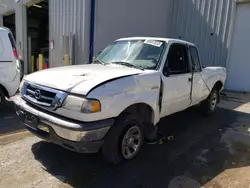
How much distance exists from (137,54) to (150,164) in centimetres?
185

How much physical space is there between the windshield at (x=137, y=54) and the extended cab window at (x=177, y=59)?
24cm

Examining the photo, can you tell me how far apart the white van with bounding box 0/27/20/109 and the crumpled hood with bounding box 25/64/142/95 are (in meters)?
2.26

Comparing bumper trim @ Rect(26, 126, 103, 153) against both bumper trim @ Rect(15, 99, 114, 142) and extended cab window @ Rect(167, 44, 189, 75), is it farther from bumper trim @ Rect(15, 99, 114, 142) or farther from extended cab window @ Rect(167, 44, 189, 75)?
extended cab window @ Rect(167, 44, 189, 75)

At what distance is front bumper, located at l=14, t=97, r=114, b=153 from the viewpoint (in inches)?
111

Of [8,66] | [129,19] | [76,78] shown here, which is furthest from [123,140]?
[129,19]

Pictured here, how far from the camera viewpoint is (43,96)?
3.21m

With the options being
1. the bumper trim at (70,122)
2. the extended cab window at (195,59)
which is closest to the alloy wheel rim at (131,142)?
the bumper trim at (70,122)

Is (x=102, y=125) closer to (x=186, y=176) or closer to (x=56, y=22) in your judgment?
(x=186, y=176)

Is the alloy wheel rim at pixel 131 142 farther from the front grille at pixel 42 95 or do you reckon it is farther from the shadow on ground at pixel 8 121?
the shadow on ground at pixel 8 121

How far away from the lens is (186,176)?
3291 millimetres

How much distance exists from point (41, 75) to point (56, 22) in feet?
24.3

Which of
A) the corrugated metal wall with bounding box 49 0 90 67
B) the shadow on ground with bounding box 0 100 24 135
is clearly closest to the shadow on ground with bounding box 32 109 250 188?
the shadow on ground with bounding box 0 100 24 135

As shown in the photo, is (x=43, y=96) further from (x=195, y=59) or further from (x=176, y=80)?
(x=195, y=59)

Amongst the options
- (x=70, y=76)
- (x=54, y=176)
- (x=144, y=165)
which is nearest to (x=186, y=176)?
(x=144, y=165)
